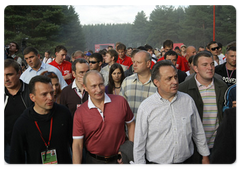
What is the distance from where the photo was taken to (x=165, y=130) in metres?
2.48

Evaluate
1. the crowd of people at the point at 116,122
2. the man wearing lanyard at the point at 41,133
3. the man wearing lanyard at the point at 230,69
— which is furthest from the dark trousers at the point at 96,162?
the man wearing lanyard at the point at 230,69

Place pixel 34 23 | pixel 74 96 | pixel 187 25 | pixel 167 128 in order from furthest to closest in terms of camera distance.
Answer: pixel 187 25 < pixel 34 23 < pixel 74 96 < pixel 167 128

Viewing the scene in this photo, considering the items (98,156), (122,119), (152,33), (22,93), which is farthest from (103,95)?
(152,33)

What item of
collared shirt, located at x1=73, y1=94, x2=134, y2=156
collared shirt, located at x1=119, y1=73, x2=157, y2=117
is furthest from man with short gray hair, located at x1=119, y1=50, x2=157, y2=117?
collared shirt, located at x1=73, y1=94, x2=134, y2=156

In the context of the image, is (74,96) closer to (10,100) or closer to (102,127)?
(10,100)

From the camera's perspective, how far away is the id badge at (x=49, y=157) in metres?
2.71

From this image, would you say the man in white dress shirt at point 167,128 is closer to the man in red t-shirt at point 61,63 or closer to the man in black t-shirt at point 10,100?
the man in black t-shirt at point 10,100

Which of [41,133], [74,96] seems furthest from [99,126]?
[74,96]

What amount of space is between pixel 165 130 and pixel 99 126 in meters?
0.74

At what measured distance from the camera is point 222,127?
159cm

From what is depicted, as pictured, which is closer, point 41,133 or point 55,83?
point 41,133

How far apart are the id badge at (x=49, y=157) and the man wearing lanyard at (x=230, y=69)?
9.70 feet

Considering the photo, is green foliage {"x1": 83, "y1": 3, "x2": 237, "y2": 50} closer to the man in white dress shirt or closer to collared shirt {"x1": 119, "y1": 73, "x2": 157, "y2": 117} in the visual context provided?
collared shirt {"x1": 119, "y1": 73, "x2": 157, "y2": 117}

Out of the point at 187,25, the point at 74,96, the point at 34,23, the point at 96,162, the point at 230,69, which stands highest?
the point at 187,25
